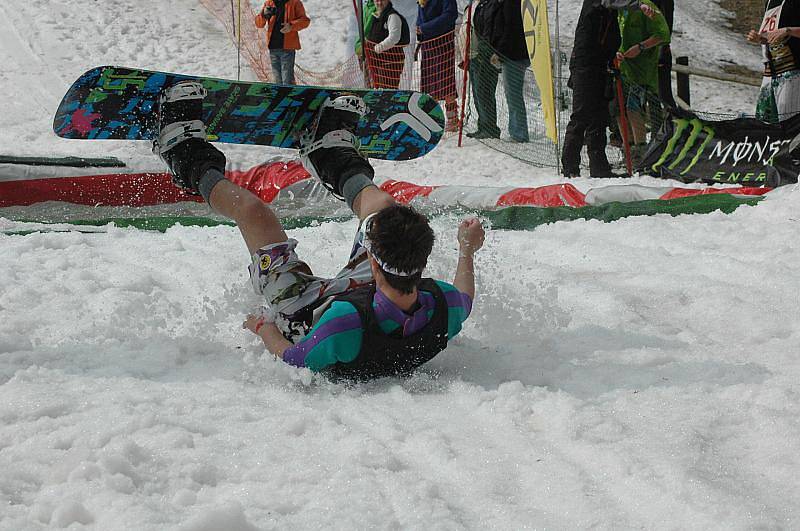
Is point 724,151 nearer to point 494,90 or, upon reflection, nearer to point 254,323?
point 494,90

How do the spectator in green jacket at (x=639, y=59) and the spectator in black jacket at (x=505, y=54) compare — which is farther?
the spectator in black jacket at (x=505, y=54)

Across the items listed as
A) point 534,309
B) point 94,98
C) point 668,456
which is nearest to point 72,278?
point 94,98

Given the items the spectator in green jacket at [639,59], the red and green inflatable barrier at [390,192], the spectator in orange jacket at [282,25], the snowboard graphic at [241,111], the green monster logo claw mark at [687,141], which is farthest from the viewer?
the spectator in orange jacket at [282,25]

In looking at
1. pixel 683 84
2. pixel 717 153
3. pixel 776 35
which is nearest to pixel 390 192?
pixel 717 153

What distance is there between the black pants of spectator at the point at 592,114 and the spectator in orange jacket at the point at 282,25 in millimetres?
3747

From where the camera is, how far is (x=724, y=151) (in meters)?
6.66

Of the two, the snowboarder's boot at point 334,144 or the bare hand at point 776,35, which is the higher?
the snowboarder's boot at point 334,144

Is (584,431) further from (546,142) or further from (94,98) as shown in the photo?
(546,142)

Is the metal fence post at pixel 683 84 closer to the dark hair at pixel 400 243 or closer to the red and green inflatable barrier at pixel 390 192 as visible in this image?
the red and green inflatable barrier at pixel 390 192

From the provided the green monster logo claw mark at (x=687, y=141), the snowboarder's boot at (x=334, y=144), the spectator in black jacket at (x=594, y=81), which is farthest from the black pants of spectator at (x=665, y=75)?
the snowboarder's boot at (x=334, y=144)

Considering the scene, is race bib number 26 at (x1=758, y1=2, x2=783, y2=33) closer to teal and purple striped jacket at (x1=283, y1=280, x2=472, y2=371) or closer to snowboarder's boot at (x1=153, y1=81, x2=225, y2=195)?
snowboarder's boot at (x1=153, y1=81, x2=225, y2=195)

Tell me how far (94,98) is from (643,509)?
3.21 meters

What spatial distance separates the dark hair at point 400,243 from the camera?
274cm

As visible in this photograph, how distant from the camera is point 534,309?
3.60m
